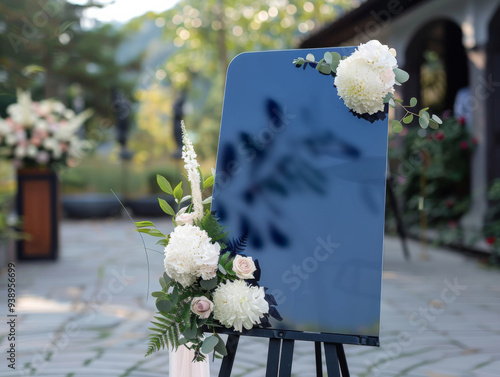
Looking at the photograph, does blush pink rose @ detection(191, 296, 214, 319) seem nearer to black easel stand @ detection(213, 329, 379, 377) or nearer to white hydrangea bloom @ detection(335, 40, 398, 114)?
black easel stand @ detection(213, 329, 379, 377)

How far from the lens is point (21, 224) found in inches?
293

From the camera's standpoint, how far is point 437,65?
12.4 metres

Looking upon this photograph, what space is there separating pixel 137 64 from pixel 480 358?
2309cm

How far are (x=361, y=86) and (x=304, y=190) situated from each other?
0.39 meters

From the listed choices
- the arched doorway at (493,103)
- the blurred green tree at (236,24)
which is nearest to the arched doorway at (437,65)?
the arched doorway at (493,103)

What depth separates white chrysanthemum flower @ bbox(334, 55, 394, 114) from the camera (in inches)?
78.7

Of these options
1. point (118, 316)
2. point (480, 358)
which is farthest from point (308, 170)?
point (118, 316)

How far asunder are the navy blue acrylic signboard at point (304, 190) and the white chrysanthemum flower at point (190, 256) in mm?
162

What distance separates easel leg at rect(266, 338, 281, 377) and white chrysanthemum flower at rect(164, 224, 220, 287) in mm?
303

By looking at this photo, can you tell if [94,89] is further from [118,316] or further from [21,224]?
[118,316]

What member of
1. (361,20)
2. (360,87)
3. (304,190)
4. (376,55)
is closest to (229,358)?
(304,190)

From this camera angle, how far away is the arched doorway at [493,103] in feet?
24.0

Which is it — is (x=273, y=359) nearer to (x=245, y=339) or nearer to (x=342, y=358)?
(x=342, y=358)

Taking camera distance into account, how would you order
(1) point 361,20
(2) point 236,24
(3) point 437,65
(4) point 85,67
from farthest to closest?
(4) point 85,67, (2) point 236,24, (3) point 437,65, (1) point 361,20
